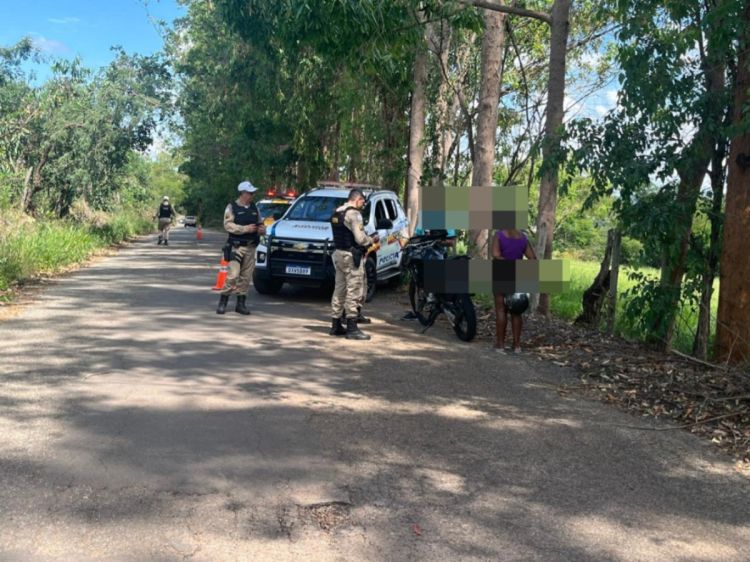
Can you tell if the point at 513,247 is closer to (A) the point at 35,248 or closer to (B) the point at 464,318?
(B) the point at 464,318

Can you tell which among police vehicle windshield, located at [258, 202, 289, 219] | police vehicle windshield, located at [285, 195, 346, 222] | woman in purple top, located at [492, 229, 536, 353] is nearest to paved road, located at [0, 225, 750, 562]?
woman in purple top, located at [492, 229, 536, 353]

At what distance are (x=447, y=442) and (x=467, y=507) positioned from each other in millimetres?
1166

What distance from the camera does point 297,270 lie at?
12914 mm

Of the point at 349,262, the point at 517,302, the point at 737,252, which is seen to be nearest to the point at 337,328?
the point at 349,262

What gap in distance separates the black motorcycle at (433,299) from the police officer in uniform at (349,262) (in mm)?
1067

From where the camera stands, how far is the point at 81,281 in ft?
51.2

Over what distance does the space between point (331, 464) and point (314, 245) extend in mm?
8222

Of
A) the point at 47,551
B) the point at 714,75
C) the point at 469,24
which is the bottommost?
the point at 47,551

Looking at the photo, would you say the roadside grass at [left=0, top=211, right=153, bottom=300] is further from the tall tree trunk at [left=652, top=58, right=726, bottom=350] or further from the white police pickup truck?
the tall tree trunk at [left=652, top=58, right=726, bottom=350]

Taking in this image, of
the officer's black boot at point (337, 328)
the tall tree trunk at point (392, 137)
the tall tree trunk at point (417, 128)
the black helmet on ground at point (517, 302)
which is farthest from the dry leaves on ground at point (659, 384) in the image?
the tall tree trunk at point (392, 137)

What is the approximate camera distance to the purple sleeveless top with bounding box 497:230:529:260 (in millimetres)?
8828

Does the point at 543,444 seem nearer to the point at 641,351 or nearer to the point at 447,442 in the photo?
the point at 447,442

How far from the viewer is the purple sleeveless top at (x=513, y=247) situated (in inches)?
348

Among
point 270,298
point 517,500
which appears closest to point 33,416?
point 517,500
